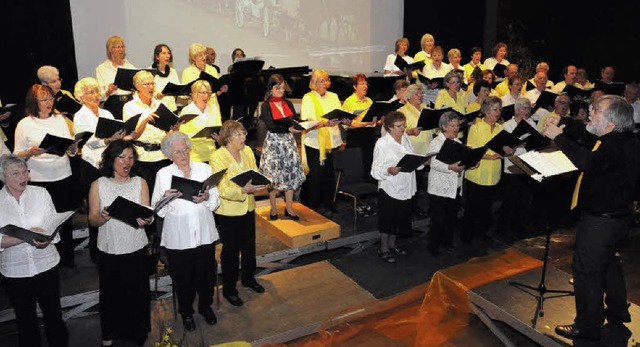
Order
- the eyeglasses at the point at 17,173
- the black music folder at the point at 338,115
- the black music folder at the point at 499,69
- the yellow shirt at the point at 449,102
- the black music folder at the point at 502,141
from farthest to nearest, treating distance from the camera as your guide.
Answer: the black music folder at the point at 499,69
the yellow shirt at the point at 449,102
the black music folder at the point at 338,115
the black music folder at the point at 502,141
the eyeglasses at the point at 17,173

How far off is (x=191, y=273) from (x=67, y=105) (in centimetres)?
214

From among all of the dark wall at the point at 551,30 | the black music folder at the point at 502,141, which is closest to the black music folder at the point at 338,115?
the black music folder at the point at 502,141

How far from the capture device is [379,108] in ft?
19.4

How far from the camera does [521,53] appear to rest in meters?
11.5

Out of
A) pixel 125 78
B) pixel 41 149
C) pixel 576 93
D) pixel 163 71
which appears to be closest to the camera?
pixel 41 149

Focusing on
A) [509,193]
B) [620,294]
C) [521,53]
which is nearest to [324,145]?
[509,193]

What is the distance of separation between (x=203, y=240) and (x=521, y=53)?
9482mm

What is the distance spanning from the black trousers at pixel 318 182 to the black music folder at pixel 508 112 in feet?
6.49

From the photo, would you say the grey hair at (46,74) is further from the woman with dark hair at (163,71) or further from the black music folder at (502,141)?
the black music folder at (502,141)

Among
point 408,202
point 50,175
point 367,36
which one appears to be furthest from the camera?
point 367,36

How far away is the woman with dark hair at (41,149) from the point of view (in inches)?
179

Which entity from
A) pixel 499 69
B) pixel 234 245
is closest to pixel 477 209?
pixel 234 245

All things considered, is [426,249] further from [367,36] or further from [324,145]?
[367,36]

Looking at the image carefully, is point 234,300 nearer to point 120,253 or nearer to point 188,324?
point 188,324
